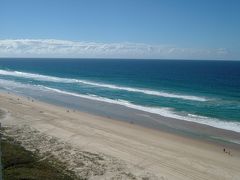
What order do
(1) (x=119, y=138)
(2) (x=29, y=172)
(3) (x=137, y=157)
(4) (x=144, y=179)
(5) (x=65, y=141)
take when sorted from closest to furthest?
(2) (x=29, y=172), (4) (x=144, y=179), (3) (x=137, y=157), (5) (x=65, y=141), (1) (x=119, y=138)

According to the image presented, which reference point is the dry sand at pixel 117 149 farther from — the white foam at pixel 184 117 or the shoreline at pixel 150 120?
the white foam at pixel 184 117

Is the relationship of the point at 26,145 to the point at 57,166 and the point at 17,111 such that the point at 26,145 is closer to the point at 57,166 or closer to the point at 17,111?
the point at 57,166

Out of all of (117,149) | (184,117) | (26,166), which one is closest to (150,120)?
(184,117)

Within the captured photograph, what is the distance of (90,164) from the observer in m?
18.2

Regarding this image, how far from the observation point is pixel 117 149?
71.5ft

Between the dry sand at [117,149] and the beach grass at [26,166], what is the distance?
95 centimetres

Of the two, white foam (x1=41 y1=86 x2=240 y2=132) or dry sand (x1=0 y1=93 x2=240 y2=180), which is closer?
dry sand (x1=0 y1=93 x2=240 y2=180)

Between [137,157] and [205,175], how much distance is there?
4.29 meters

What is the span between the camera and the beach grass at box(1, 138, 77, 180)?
14.3m

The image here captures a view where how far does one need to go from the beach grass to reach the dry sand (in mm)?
947

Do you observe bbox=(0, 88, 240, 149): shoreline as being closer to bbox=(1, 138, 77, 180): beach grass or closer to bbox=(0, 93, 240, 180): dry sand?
bbox=(0, 93, 240, 180): dry sand

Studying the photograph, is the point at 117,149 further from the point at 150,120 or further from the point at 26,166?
the point at 150,120

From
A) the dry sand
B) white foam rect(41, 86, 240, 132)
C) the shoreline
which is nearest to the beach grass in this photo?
the dry sand

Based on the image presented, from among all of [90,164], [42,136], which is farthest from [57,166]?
[42,136]
